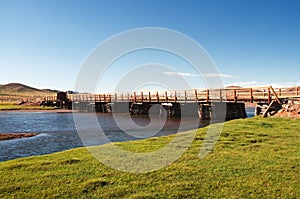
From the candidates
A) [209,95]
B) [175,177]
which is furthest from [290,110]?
[175,177]

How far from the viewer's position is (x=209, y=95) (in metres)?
35.2

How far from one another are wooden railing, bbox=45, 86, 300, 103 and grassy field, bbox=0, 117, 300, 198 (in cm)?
1443

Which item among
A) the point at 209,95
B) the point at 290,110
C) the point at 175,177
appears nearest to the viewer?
the point at 175,177

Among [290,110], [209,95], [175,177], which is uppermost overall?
[209,95]

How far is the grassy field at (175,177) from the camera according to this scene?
23.5 ft

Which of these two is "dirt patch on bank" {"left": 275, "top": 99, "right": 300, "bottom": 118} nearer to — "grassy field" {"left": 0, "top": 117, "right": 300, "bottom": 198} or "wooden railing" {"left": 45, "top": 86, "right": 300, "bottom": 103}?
"wooden railing" {"left": 45, "top": 86, "right": 300, "bottom": 103}

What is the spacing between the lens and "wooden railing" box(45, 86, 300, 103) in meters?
24.7

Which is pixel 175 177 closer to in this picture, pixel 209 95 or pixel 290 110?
pixel 290 110

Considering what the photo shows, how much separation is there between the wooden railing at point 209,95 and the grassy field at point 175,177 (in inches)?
568

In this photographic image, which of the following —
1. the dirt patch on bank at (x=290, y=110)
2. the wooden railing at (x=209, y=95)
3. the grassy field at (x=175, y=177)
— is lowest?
the grassy field at (x=175, y=177)

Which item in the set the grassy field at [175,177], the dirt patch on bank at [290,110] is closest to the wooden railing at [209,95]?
the dirt patch on bank at [290,110]

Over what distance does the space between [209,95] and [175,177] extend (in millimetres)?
27978

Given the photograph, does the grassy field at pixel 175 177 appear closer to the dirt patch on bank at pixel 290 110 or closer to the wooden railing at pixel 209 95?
the dirt patch on bank at pixel 290 110

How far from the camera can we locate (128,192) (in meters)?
7.23
